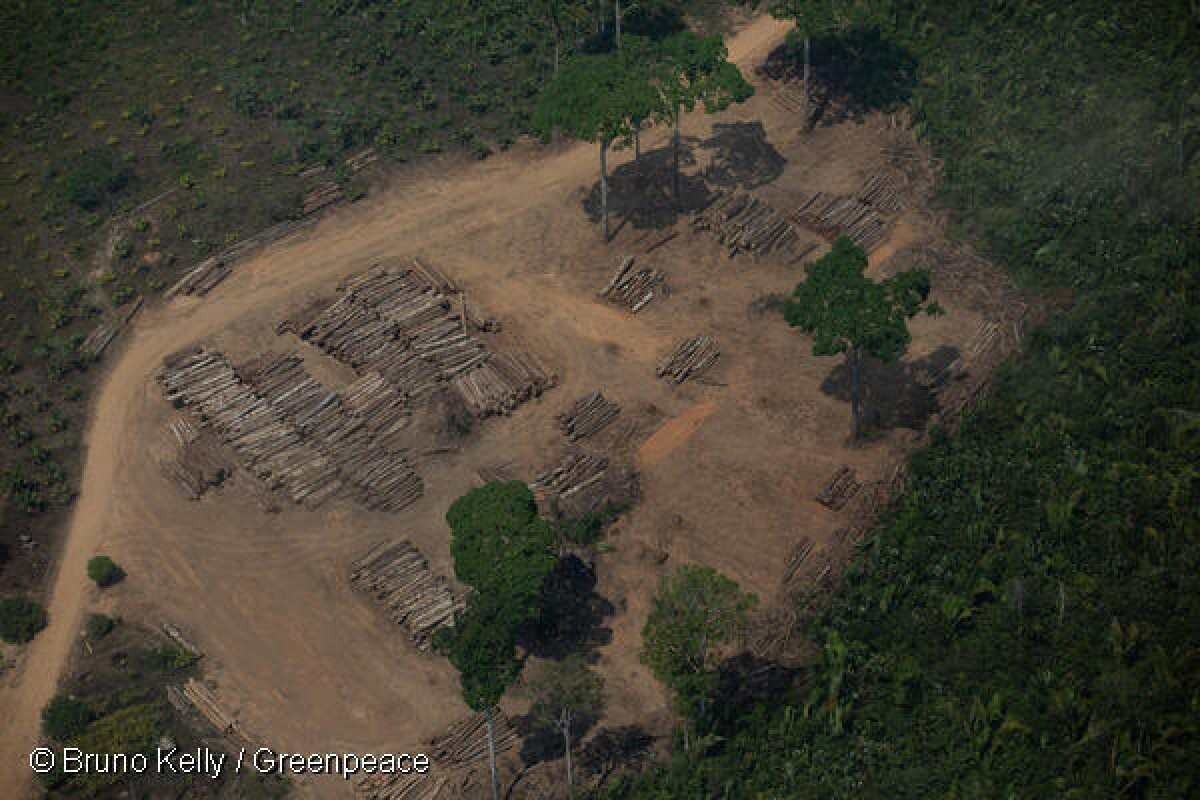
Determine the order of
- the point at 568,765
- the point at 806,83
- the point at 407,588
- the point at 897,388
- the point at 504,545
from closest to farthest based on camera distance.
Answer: the point at 568,765
the point at 504,545
the point at 407,588
the point at 897,388
the point at 806,83

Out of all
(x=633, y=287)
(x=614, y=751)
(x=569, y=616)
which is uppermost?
(x=633, y=287)

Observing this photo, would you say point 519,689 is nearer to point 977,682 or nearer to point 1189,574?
point 977,682

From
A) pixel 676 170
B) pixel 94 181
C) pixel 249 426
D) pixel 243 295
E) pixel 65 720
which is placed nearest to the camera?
pixel 65 720

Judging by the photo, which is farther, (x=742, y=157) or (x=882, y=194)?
(x=742, y=157)

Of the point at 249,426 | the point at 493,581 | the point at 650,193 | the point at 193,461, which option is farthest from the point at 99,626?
the point at 650,193

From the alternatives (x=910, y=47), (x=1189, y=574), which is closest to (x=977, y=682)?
(x=1189, y=574)

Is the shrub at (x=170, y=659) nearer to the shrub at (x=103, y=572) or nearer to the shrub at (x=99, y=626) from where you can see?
the shrub at (x=99, y=626)

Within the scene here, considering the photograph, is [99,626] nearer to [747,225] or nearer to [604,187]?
[604,187]
